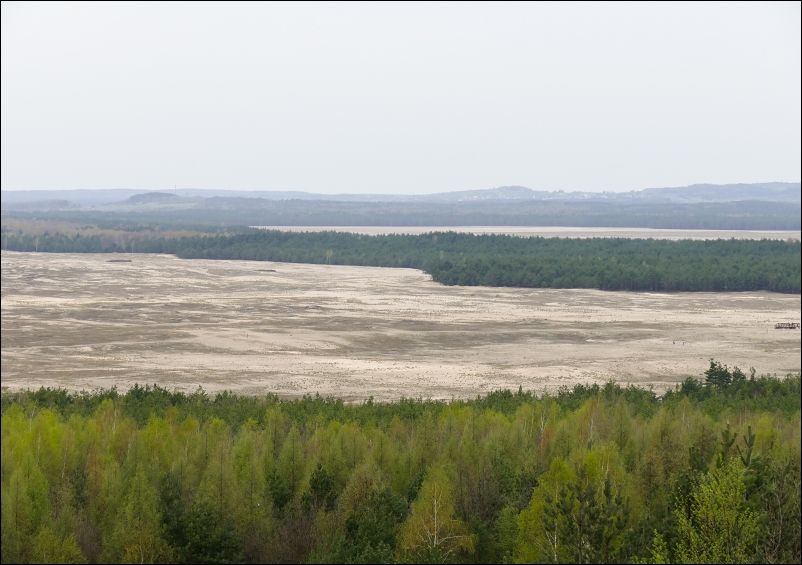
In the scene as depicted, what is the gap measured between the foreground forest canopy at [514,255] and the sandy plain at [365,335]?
4.15 m

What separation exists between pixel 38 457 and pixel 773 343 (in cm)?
5429

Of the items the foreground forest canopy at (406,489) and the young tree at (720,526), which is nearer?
the young tree at (720,526)

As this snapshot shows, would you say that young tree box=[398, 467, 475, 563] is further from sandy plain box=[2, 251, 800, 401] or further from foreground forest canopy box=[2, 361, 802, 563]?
sandy plain box=[2, 251, 800, 401]

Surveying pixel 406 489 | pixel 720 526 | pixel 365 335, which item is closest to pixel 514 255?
pixel 365 335

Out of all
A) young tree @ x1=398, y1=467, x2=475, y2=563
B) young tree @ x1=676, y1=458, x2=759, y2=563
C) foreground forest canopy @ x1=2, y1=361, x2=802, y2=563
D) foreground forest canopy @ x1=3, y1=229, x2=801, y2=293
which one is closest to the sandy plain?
foreground forest canopy @ x1=3, y1=229, x2=801, y2=293

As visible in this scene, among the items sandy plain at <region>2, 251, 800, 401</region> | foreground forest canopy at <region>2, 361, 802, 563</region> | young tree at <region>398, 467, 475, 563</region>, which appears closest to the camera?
foreground forest canopy at <region>2, 361, 802, 563</region>

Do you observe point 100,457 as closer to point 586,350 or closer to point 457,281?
point 586,350

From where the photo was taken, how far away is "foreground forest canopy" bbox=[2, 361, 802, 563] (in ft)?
90.0

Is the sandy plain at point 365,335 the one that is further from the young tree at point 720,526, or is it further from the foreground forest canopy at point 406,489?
the young tree at point 720,526

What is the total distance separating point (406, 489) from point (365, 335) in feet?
142

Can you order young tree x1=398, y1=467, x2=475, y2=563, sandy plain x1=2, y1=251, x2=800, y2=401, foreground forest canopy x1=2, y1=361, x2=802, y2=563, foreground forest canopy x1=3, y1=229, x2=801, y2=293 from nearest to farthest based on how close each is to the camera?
foreground forest canopy x1=2, y1=361, x2=802, y2=563
young tree x1=398, y1=467, x2=475, y2=563
sandy plain x1=2, y1=251, x2=800, y2=401
foreground forest canopy x1=3, y1=229, x2=801, y2=293

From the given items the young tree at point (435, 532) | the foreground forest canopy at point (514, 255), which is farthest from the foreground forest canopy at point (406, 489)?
the foreground forest canopy at point (514, 255)

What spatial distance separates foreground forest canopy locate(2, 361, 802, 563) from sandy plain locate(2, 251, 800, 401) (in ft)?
64.1

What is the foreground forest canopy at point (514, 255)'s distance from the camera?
11156cm
